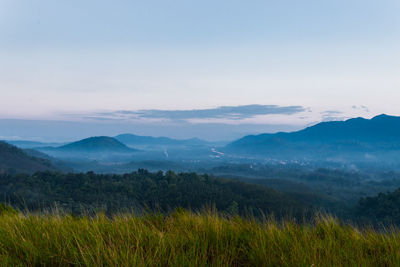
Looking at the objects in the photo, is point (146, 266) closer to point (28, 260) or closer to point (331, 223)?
point (28, 260)

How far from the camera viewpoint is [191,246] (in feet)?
15.9

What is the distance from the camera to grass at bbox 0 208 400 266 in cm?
432

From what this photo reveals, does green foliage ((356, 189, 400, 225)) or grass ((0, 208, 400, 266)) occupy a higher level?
grass ((0, 208, 400, 266))

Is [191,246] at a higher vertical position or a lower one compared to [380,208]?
higher

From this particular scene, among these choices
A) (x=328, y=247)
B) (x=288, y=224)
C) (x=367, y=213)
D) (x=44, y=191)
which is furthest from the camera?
(x=44, y=191)

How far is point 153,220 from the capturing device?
7141 millimetres

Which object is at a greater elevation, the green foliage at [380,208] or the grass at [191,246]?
the grass at [191,246]

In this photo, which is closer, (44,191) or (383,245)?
(383,245)

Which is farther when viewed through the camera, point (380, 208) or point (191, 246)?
point (380, 208)

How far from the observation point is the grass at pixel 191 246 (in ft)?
14.2

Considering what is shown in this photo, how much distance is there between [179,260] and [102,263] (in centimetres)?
107

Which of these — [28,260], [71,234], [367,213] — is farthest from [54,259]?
[367,213]

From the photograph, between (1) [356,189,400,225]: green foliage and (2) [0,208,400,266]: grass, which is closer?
(2) [0,208,400,266]: grass

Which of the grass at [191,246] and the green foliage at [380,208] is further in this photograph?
the green foliage at [380,208]
